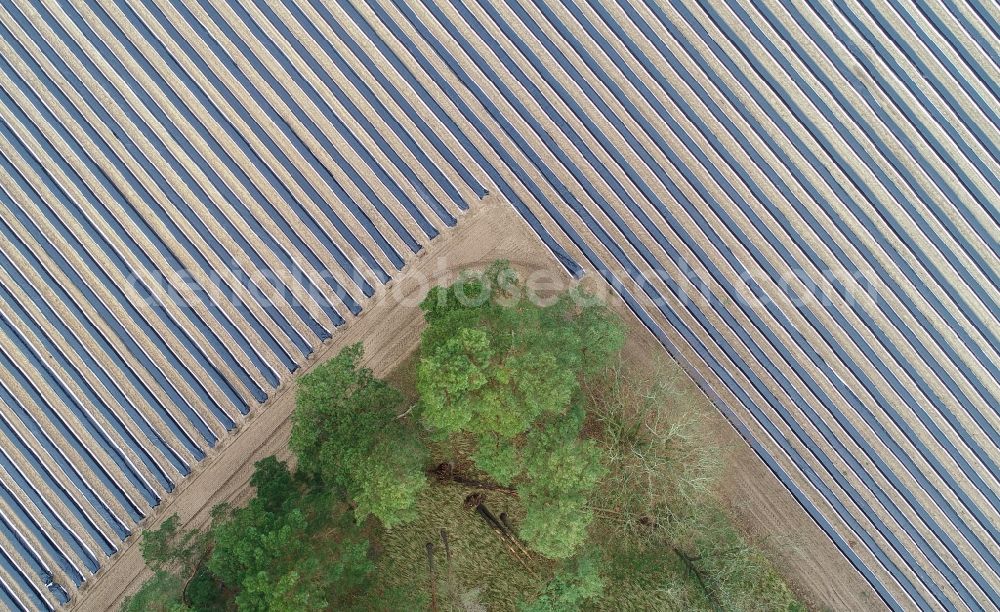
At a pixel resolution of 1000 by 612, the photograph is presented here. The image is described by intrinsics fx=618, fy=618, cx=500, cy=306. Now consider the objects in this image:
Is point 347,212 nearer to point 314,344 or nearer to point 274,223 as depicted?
point 274,223

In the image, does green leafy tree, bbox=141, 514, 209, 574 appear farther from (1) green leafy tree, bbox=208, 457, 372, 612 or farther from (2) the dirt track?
(1) green leafy tree, bbox=208, 457, 372, 612

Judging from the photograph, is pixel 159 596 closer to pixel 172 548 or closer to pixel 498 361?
pixel 172 548

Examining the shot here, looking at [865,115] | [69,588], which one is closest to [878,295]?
[865,115]

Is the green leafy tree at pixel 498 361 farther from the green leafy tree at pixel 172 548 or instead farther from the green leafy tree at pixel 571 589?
the green leafy tree at pixel 172 548

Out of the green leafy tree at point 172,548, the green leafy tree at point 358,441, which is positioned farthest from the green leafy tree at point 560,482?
the green leafy tree at point 172,548

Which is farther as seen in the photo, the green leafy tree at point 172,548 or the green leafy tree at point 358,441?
the green leafy tree at point 172,548

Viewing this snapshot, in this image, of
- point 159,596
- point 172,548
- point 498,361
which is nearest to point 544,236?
point 498,361
